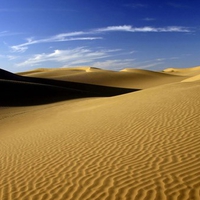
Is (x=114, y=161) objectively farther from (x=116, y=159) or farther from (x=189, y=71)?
(x=189, y=71)

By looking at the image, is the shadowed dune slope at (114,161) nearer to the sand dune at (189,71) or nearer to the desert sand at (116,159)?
the desert sand at (116,159)

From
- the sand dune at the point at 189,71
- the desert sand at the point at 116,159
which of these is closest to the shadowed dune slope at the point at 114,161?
the desert sand at the point at 116,159

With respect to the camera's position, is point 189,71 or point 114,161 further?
point 189,71

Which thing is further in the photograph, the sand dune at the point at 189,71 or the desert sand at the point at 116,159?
the sand dune at the point at 189,71

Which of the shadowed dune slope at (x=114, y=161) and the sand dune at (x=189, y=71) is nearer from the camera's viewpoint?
the shadowed dune slope at (x=114, y=161)

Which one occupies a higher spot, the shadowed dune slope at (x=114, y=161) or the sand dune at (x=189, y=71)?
the sand dune at (x=189, y=71)

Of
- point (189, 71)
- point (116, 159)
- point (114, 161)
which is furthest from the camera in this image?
point (189, 71)

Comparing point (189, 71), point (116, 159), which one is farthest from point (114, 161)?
point (189, 71)

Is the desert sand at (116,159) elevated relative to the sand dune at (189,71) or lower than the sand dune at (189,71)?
lower

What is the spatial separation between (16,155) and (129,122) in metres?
4.14

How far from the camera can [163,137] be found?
7512 millimetres

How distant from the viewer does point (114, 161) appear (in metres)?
6.40

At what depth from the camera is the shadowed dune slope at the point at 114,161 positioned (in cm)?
493

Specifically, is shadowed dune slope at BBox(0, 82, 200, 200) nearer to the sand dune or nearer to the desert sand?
the desert sand
